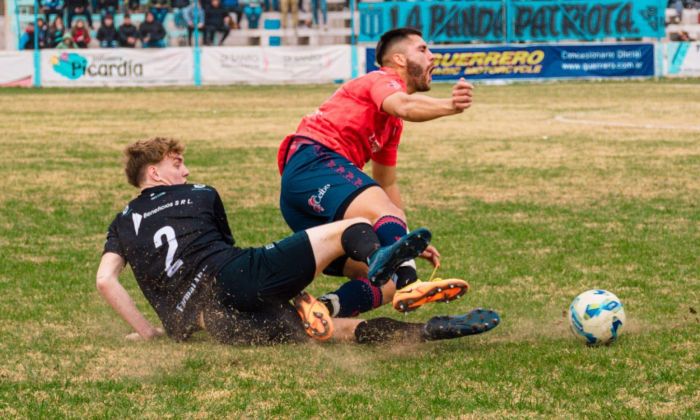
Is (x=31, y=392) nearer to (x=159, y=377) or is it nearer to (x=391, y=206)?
(x=159, y=377)

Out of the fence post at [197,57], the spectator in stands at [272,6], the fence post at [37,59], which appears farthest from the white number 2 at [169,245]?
the spectator in stands at [272,6]

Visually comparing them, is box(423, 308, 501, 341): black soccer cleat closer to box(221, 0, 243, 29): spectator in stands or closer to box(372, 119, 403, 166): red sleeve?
box(372, 119, 403, 166): red sleeve

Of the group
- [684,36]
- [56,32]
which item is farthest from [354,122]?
[684,36]

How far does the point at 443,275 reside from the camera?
806 centimetres

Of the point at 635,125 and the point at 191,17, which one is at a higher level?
the point at 191,17

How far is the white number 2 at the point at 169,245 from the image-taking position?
5961 millimetres

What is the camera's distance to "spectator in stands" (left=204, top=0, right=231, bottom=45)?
116 feet

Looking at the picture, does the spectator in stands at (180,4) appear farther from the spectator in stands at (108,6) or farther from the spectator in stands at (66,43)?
the spectator in stands at (66,43)

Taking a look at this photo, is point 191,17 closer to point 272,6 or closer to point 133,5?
point 133,5

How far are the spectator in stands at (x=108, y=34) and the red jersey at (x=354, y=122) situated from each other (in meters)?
28.9

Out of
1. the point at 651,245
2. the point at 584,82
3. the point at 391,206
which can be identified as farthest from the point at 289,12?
the point at 391,206

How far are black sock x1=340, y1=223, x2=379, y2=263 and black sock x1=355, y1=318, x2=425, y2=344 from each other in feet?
1.36

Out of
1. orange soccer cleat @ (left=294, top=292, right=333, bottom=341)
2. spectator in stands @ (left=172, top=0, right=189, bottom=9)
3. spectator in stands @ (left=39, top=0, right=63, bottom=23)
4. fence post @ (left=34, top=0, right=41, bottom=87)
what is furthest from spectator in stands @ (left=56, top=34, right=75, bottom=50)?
orange soccer cleat @ (left=294, top=292, right=333, bottom=341)

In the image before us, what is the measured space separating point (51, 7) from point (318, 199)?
3101 cm
